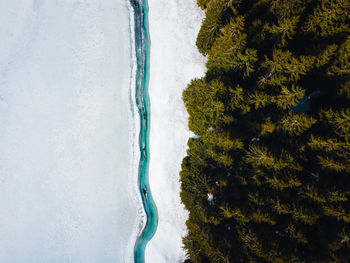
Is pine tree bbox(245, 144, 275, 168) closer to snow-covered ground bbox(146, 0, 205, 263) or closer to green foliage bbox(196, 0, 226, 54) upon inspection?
snow-covered ground bbox(146, 0, 205, 263)

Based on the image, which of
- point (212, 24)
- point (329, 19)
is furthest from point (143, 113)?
point (329, 19)

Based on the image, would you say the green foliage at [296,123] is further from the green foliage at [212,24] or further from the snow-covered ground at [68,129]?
the snow-covered ground at [68,129]

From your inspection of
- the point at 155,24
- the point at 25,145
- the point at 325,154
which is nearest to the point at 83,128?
the point at 25,145

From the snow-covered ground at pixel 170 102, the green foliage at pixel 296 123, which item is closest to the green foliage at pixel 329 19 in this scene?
the green foliage at pixel 296 123

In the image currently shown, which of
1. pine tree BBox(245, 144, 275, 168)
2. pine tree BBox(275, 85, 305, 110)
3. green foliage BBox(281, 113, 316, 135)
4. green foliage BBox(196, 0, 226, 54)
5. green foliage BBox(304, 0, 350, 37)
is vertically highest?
green foliage BBox(196, 0, 226, 54)

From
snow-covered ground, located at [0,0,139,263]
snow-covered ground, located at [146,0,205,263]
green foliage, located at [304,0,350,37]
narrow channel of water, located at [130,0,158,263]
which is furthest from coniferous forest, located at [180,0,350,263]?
snow-covered ground, located at [0,0,139,263]

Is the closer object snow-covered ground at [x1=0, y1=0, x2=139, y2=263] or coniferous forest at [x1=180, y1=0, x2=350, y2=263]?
coniferous forest at [x1=180, y1=0, x2=350, y2=263]

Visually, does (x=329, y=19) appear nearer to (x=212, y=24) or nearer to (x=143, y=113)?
(x=212, y=24)

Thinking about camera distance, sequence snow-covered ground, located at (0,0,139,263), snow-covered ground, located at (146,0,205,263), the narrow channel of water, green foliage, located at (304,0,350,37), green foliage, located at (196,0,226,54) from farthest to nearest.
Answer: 1. snow-covered ground, located at (0,0,139,263)
2. the narrow channel of water
3. snow-covered ground, located at (146,0,205,263)
4. green foliage, located at (196,0,226,54)
5. green foliage, located at (304,0,350,37)
